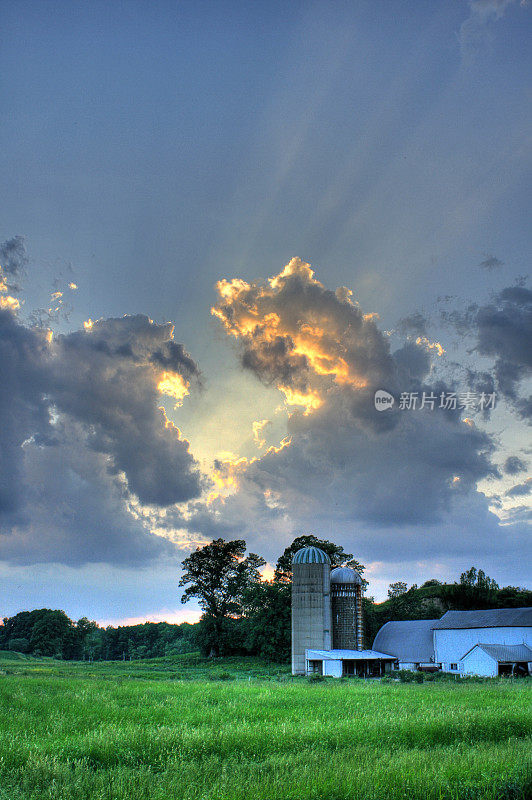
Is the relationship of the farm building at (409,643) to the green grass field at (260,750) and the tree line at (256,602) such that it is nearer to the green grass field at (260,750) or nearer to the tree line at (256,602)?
the tree line at (256,602)

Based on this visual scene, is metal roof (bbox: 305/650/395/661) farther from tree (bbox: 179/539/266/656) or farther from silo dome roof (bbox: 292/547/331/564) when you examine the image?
tree (bbox: 179/539/266/656)

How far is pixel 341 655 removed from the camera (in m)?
56.2

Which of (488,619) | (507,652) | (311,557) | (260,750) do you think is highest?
(311,557)

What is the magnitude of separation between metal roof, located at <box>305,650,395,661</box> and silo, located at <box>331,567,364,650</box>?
1.66m

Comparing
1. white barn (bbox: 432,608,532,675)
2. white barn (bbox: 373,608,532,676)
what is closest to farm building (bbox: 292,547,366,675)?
white barn (bbox: 373,608,532,676)

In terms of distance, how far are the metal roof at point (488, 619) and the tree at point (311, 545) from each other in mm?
16035

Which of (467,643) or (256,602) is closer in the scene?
(467,643)

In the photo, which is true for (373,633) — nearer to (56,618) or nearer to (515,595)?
(515,595)

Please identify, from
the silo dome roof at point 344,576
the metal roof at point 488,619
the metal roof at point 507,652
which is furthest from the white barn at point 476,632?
the silo dome roof at point 344,576

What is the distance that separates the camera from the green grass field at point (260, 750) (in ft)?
33.9

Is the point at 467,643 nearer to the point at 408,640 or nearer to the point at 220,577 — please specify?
the point at 408,640

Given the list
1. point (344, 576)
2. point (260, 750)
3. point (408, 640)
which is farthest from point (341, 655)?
point (260, 750)

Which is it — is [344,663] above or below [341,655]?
below

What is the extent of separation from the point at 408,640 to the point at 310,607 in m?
13.0
